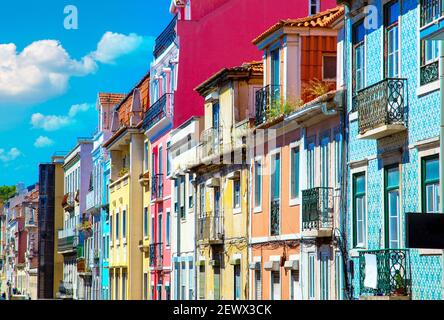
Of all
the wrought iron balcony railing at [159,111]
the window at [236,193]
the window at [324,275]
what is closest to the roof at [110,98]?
the wrought iron balcony railing at [159,111]

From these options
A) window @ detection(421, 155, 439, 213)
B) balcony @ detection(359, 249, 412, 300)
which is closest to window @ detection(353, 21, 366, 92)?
balcony @ detection(359, 249, 412, 300)

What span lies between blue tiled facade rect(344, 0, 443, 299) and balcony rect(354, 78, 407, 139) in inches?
5.5

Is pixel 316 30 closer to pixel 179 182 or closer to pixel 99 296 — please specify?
pixel 179 182

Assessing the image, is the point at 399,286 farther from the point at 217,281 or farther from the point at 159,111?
the point at 159,111

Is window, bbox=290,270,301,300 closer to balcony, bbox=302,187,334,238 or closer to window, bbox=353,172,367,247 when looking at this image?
balcony, bbox=302,187,334,238

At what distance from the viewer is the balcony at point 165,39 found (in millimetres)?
41259

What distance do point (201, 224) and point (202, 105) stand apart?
557 cm

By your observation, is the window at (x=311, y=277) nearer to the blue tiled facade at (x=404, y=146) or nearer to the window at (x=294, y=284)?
the window at (x=294, y=284)

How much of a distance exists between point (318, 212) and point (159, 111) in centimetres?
1938

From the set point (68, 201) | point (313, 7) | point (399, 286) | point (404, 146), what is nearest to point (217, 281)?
point (313, 7)

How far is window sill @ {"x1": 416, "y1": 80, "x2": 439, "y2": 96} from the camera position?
1723 cm

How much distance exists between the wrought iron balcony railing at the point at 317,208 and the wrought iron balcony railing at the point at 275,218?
2.45m

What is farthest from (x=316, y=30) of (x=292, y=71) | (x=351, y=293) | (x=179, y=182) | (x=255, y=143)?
(x=179, y=182)

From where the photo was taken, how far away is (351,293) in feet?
71.7
